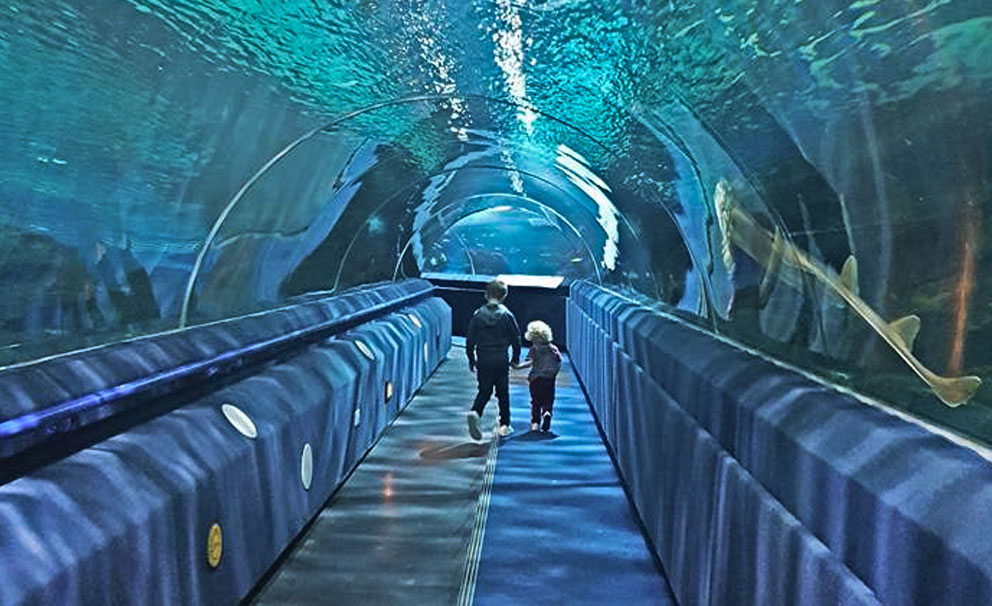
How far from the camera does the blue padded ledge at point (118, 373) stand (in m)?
3.11

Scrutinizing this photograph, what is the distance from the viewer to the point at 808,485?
2807 millimetres

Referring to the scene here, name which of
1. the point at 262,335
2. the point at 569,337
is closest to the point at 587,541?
the point at 262,335

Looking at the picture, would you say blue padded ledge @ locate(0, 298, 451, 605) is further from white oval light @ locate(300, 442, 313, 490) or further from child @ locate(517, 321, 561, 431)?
child @ locate(517, 321, 561, 431)

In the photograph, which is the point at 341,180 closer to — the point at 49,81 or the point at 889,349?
the point at 49,81

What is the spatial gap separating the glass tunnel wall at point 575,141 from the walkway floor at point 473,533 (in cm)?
156

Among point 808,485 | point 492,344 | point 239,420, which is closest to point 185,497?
point 239,420

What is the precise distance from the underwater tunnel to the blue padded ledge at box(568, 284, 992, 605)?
0.01 metres

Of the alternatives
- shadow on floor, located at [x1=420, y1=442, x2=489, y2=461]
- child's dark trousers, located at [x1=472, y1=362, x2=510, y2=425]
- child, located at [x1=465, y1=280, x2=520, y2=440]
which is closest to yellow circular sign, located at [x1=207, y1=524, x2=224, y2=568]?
shadow on floor, located at [x1=420, y1=442, x2=489, y2=461]

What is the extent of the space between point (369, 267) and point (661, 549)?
8412mm

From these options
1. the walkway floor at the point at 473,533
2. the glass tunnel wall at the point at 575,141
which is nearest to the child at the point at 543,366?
the walkway floor at the point at 473,533

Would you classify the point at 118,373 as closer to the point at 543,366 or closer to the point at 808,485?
the point at 808,485

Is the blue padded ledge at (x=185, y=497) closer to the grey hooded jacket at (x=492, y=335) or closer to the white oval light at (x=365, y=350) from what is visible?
the white oval light at (x=365, y=350)

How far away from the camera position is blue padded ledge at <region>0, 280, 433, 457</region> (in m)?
3.11

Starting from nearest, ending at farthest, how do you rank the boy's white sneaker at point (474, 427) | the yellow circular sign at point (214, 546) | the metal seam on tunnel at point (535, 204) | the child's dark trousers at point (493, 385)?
the yellow circular sign at point (214, 546), the boy's white sneaker at point (474, 427), the child's dark trousers at point (493, 385), the metal seam on tunnel at point (535, 204)
